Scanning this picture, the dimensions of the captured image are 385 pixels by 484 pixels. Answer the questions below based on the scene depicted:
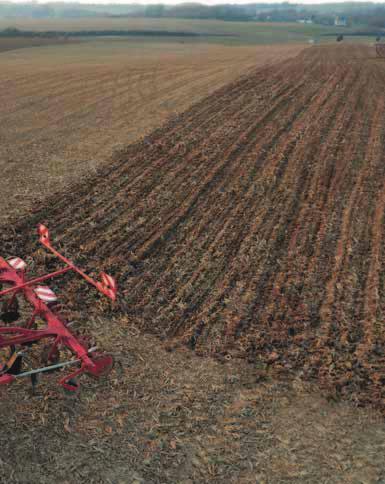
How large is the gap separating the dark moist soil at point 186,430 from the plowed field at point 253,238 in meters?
0.56

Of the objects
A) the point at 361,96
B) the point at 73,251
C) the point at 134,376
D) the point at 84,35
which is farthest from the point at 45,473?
the point at 84,35

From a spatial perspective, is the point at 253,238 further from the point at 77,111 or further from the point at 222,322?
the point at 77,111

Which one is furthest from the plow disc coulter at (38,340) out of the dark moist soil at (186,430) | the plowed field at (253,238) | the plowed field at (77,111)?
the plowed field at (77,111)

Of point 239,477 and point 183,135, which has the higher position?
point 183,135

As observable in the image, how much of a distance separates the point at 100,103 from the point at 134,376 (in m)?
20.0

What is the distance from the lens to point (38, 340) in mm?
6703

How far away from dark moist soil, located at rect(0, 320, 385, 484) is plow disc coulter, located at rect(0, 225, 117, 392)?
0.39 m

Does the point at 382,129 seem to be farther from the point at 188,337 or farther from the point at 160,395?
the point at 160,395

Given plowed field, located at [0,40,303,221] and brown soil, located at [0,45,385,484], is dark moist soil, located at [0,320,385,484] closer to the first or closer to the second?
brown soil, located at [0,45,385,484]

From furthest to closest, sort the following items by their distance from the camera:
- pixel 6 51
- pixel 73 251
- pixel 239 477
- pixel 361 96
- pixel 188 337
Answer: pixel 6 51
pixel 361 96
pixel 73 251
pixel 188 337
pixel 239 477

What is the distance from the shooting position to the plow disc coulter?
6.06 meters

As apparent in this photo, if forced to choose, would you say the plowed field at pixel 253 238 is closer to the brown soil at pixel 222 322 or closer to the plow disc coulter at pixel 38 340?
the brown soil at pixel 222 322

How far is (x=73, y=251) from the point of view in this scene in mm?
9820

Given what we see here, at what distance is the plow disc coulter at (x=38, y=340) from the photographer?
6062 mm
